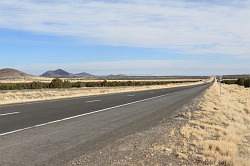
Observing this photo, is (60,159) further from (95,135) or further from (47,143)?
(95,135)

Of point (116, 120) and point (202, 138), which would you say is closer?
point (202, 138)

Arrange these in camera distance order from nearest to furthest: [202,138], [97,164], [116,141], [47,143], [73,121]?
[97,164] → [47,143] → [116,141] → [202,138] → [73,121]

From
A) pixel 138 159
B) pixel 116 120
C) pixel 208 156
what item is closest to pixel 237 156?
pixel 208 156

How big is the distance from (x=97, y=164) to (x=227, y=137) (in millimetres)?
5764

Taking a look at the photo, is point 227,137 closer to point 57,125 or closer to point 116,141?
point 116,141

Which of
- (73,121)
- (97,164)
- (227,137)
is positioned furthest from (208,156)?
(73,121)

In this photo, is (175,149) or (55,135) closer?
(175,149)

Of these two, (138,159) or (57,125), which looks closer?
(138,159)

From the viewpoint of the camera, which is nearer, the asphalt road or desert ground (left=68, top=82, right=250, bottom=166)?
desert ground (left=68, top=82, right=250, bottom=166)

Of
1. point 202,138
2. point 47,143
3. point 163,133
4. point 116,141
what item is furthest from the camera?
point 163,133

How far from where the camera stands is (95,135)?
13836 mm

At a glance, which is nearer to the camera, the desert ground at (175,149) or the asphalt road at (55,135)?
the desert ground at (175,149)

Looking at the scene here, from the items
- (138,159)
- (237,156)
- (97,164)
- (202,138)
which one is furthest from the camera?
(202,138)

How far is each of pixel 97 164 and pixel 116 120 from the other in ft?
30.6
